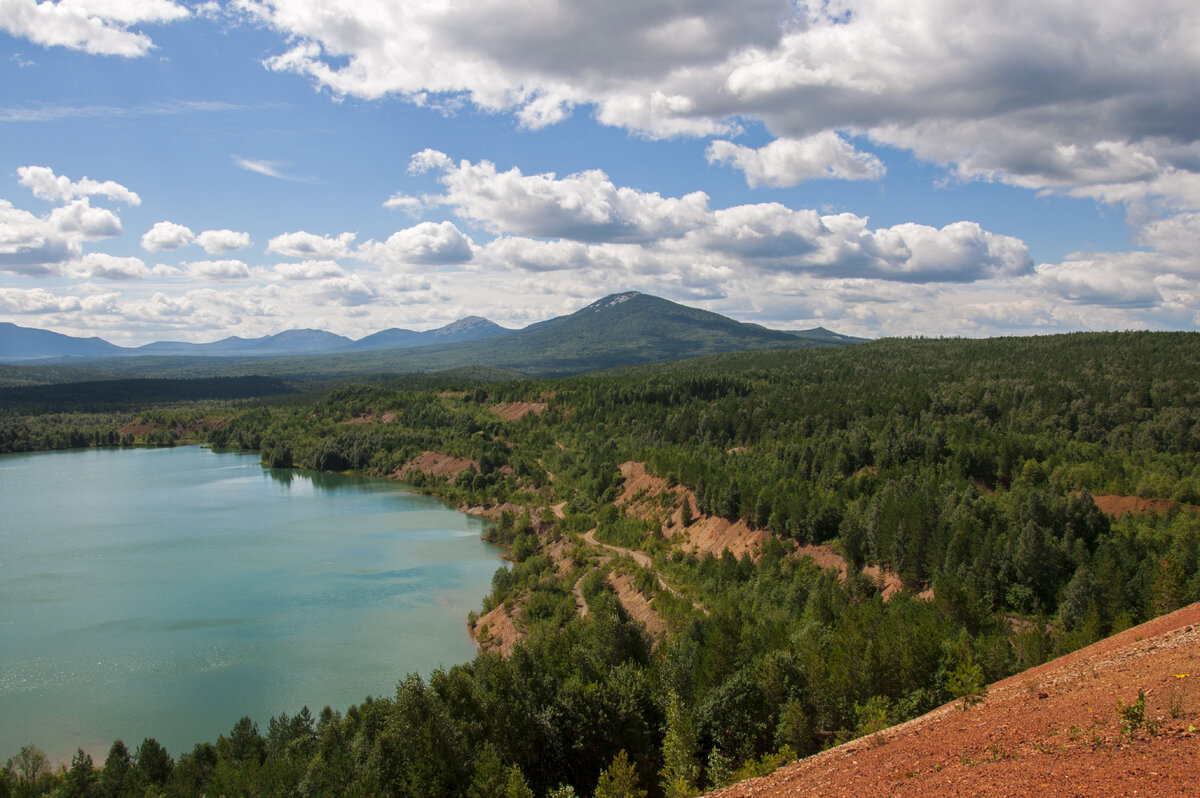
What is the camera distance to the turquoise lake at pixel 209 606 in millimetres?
34062

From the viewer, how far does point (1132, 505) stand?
165 feet

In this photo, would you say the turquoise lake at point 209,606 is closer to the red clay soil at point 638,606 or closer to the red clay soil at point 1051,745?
the red clay soil at point 638,606

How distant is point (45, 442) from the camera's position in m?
138

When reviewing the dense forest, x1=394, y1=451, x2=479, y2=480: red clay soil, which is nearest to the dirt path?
the dense forest

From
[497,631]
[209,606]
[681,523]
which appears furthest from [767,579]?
[209,606]

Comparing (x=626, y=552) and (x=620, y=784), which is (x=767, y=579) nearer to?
(x=626, y=552)

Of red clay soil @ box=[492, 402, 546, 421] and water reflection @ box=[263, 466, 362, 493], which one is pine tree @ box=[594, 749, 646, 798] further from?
red clay soil @ box=[492, 402, 546, 421]

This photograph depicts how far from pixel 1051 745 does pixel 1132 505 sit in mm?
48150

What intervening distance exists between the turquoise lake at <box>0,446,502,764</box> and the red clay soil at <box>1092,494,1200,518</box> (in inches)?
1802

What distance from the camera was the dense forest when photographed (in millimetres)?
24078

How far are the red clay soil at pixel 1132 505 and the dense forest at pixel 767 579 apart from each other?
66 centimetres

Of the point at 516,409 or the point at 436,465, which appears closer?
the point at 436,465

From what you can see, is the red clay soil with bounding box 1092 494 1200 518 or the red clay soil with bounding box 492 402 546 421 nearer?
the red clay soil with bounding box 1092 494 1200 518

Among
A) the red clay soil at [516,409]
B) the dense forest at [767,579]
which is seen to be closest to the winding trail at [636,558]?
the dense forest at [767,579]
